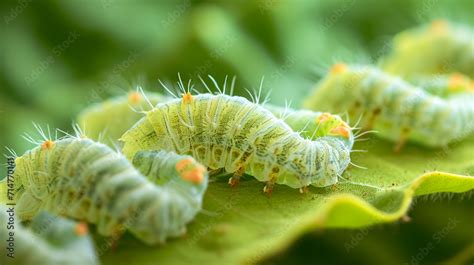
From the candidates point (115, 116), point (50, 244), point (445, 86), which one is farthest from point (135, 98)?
point (445, 86)

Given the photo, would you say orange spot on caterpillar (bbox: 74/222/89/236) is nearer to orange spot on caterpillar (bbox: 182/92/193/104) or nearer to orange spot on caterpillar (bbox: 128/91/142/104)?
orange spot on caterpillar (bbox: 182/92/193/104)

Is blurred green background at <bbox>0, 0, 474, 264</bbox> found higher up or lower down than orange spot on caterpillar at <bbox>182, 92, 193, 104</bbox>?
lower down

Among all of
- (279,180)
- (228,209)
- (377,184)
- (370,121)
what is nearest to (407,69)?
(370,121)

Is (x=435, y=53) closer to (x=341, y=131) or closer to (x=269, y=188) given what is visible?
(x=341, y=131)

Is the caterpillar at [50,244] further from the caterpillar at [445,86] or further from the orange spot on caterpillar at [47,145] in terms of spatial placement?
the caterpillar at [445,86]

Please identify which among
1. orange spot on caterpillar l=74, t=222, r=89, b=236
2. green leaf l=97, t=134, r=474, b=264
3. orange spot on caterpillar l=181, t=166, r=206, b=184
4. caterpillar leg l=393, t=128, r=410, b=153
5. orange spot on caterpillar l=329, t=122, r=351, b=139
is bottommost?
caterpillar leg l=393, t=128, r=410, b=153

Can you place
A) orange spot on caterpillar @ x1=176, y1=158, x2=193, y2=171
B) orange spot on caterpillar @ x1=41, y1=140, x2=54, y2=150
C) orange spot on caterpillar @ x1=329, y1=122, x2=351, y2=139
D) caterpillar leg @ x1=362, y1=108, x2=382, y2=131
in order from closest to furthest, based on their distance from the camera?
orange spot on caterpillar @ x1=176, y1=158, x2=193, y2=171 → orange spot on caterpillar @ x1=41, y1=140, x2=54, y2=150 → orange spot on caterpillar @ x1=329, y1=122, x2=351, y2=139 → caterpillar leg @ x1=362, y1=108, x2=382, y2=131

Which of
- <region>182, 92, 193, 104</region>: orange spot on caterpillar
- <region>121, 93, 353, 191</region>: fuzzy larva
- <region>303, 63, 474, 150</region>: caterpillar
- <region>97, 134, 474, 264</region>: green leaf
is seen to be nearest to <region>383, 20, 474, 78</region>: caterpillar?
<region>303, 63, 474, 150</region>: caterpillar
